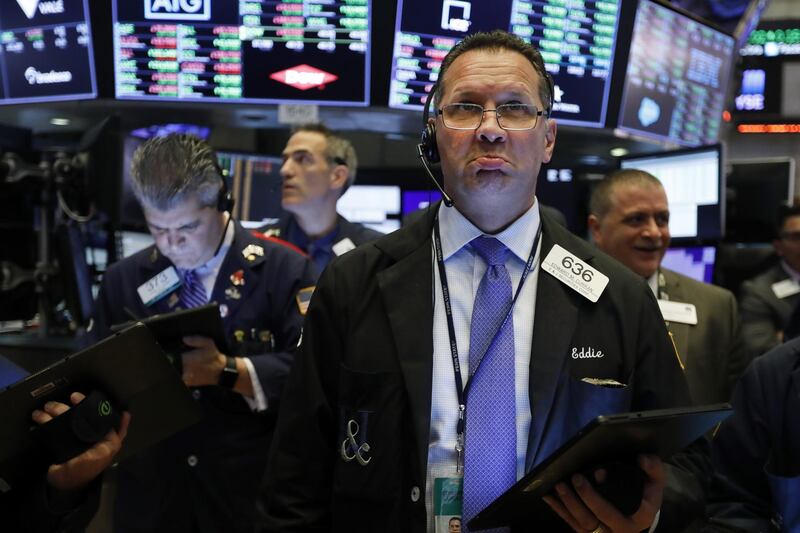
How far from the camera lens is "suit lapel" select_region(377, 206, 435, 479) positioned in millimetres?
1566

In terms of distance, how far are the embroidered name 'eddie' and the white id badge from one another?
0.32m

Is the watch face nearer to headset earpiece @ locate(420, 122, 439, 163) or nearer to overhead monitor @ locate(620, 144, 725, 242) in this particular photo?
headset earpiece @ locate(420, 122, 439, 163)

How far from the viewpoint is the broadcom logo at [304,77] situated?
153 inches

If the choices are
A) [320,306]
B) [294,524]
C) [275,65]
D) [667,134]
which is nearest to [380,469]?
[294,524]

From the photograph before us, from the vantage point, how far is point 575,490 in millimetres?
1496

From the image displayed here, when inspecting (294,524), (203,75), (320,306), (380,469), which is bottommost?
(294,524)

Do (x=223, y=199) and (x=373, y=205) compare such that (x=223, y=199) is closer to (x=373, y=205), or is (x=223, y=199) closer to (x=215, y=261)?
(x=215, y=261)

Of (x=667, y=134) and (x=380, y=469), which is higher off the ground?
(x=667, y=134)

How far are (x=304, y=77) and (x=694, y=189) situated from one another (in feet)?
6.02

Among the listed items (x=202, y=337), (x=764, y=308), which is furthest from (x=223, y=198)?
(x=764, y=308)

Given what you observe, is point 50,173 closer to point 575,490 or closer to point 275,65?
point 275,65

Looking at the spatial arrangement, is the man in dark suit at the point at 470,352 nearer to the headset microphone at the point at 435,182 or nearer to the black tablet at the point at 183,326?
the headset microphone at the point at 435,182

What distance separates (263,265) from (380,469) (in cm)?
121

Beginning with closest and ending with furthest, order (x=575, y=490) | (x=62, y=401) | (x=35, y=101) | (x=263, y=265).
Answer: (x=575, y=490)
(x=62, y=401)
(x=263, y=265)
(x=35, y=101)
